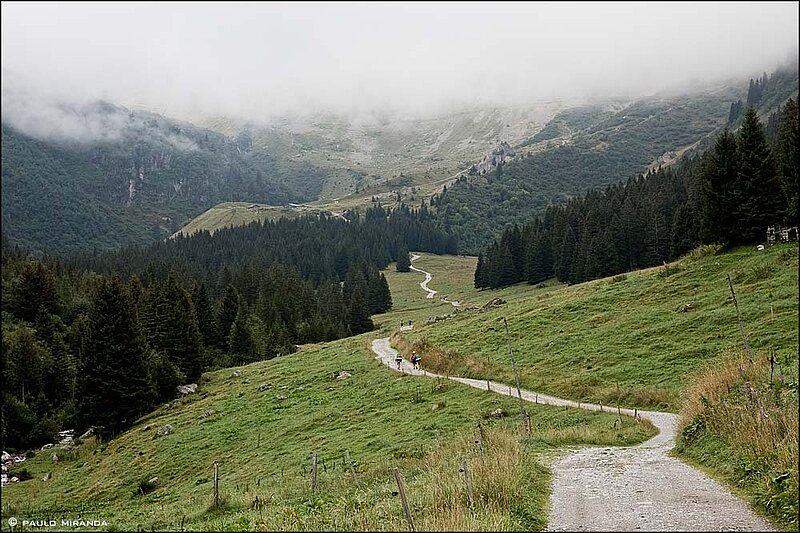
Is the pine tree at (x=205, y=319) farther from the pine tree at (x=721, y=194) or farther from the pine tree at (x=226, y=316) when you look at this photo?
the pine tree at (x=721, y=194)

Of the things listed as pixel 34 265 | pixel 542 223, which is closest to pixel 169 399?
pixel 34 265

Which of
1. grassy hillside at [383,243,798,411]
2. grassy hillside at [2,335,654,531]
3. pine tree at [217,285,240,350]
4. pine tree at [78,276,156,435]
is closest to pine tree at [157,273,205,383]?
grassy hillside at [2,335,654,531]

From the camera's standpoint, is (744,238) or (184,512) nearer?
(184,512)

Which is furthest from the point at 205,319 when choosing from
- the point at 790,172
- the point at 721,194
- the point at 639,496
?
the point at 639,496

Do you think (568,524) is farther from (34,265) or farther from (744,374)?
(34,265)

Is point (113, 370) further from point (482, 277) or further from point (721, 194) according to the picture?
point (482, 277)

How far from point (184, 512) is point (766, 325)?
31316mm

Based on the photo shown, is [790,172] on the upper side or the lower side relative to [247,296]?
upper

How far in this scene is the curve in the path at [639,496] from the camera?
10.2 metres

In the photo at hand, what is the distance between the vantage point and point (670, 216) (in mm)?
109375

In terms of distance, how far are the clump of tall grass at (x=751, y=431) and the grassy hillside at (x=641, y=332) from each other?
8262 millimetres

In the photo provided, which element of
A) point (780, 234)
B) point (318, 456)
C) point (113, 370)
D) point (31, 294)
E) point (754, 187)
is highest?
A: point (754, 187)

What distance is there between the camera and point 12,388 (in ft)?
214

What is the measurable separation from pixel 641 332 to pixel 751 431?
26253 millimetres
